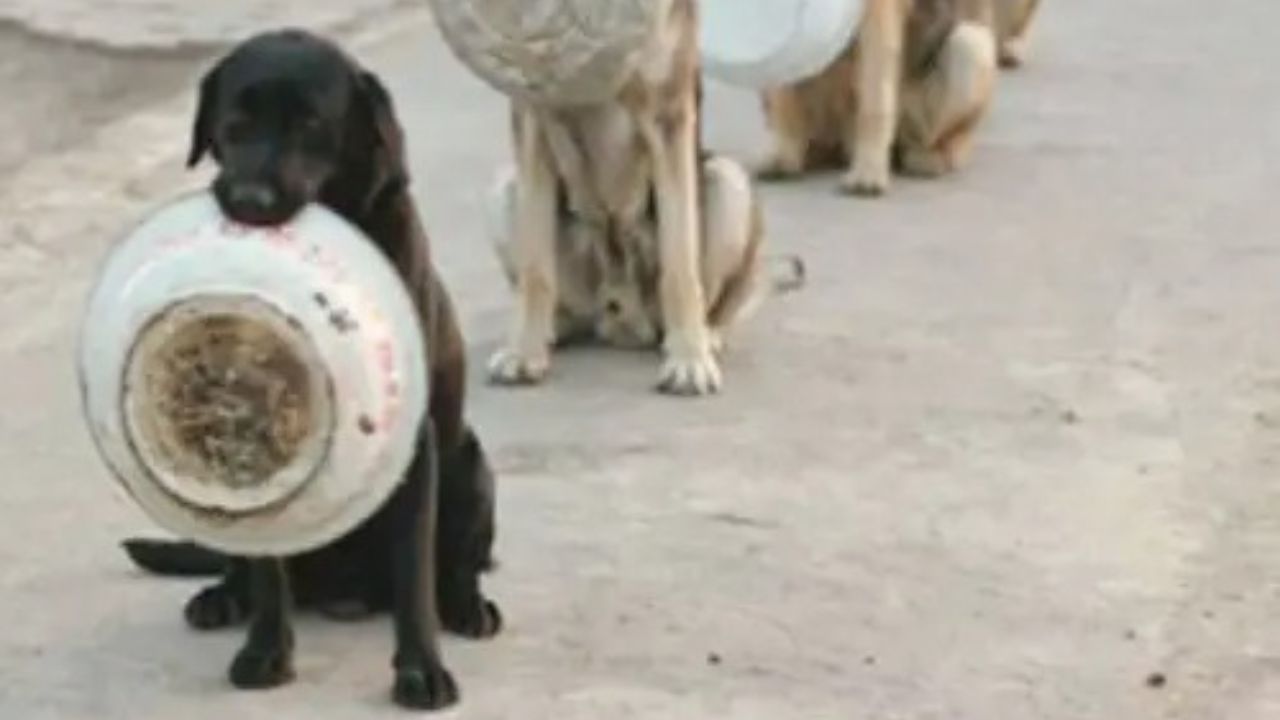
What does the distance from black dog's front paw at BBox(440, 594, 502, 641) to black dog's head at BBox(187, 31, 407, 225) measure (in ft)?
2.98

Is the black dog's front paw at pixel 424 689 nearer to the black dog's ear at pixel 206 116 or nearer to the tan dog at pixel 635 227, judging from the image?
the black dog's ear at pixel 206 116

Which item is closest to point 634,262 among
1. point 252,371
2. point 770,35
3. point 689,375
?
point 689,375

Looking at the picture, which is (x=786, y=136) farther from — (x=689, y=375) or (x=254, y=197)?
(x=254, y=197)

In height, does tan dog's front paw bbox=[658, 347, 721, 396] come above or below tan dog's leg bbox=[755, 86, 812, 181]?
above

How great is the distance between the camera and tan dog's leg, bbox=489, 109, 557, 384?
25.7 ft

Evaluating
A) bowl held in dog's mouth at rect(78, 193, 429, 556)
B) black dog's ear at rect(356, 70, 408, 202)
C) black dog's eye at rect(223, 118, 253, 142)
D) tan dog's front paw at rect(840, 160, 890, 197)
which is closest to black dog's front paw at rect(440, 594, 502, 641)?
bowl held in dog's mouth at rect(78, 193, 429, 556)

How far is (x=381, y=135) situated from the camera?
531 cm

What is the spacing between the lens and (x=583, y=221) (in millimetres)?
7988

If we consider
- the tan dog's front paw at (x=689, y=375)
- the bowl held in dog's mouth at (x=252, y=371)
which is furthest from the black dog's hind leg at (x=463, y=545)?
the tan dog's front paw at (x=689, y=375)

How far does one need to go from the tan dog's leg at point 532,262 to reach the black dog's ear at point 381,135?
93.2 inches

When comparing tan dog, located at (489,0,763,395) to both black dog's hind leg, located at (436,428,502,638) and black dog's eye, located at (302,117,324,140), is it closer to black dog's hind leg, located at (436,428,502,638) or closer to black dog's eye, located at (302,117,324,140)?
black dog's hind leg, located at (436,428,502,638)

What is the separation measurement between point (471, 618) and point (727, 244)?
2.39 meters

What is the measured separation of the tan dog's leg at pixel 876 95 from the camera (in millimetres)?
9836

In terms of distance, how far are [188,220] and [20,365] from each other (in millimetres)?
2860
